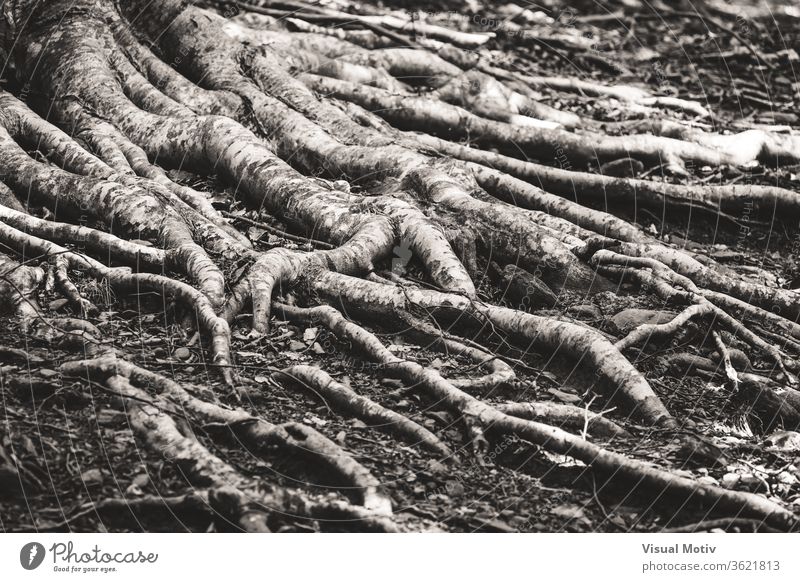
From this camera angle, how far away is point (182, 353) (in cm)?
414

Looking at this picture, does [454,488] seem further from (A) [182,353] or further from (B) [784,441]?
(B) [784,441]

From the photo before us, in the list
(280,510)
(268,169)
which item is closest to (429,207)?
(268,169)

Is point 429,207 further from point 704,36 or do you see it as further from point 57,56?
point 704,36

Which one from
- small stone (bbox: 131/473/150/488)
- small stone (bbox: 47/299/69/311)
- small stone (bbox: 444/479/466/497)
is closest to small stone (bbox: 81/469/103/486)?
small stone (bbox: 131/473/150/488)

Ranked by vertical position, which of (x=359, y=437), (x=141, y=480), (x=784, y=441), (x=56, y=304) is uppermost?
(x=56, y=304)

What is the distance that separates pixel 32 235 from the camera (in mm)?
4738

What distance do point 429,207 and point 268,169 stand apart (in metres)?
1.18

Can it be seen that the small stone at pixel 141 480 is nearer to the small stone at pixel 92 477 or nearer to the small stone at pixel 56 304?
the small stone at pixel 92 477

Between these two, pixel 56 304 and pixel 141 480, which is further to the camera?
pixel 56 304

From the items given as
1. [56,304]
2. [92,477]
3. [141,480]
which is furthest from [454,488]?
[56,304]

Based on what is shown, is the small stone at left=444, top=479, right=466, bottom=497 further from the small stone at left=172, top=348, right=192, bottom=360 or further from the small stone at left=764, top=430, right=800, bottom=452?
the small stone at left=764, top=430, right=800, bottom=452

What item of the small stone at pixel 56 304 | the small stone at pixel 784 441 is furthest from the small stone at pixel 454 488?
the small stone at pixel 56 304

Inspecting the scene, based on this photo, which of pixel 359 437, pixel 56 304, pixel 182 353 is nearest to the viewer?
pixel 359 437

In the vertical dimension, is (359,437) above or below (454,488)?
above
